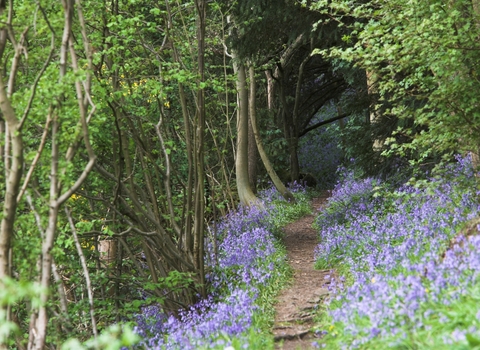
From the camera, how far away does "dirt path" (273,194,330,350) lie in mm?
6191

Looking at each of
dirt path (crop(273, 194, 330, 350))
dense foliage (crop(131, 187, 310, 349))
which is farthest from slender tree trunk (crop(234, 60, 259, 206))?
dirt path (crop(273, 194, 330, 350))

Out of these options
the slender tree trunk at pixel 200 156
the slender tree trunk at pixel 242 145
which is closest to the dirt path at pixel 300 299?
the slender tree trunk at pixel 200 156

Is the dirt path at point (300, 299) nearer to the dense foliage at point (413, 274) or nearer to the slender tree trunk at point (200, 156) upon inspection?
the dense foliage at point (413, 274)

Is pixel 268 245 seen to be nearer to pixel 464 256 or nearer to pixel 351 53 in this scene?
pixel 351 53


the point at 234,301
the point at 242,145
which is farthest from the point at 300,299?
the point at 242,145

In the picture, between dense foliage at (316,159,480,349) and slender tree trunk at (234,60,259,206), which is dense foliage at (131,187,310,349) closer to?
dense foliage at (316,159,480,349)

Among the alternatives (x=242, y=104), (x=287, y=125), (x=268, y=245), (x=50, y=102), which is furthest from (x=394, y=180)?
(x=287, y=125)

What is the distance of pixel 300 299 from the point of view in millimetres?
7566

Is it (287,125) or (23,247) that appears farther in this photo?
(287,125)

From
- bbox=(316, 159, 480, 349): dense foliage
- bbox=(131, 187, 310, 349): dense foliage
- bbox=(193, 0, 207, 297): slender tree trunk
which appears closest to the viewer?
bbox=(316, 159, 480, 349): dense foliage

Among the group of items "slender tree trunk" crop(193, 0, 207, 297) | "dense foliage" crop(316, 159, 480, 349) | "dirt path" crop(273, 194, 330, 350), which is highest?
"slender tree trunk" crop(193, 0, 207, 297)

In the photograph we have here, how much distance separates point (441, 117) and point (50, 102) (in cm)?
473

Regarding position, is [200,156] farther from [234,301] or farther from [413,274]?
[413,274]

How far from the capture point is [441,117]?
7.36 metres
